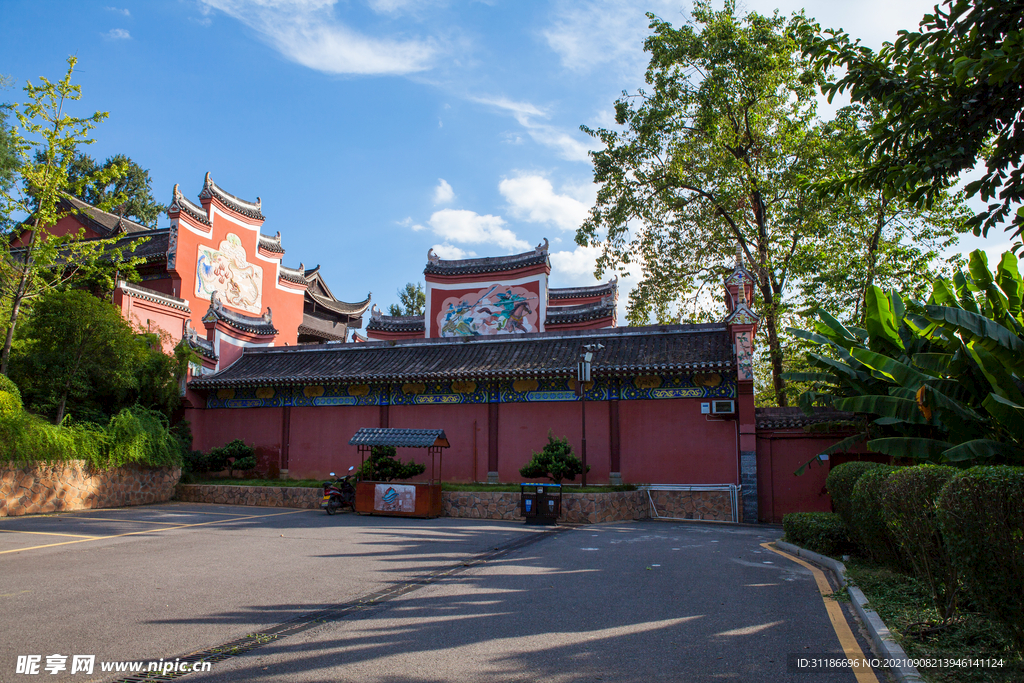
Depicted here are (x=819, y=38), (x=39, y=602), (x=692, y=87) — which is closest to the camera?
(x=39, y=602)

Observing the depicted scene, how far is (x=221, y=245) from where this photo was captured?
86.9ft

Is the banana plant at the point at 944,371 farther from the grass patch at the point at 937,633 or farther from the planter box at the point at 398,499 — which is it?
the planter box at the point at 398,499

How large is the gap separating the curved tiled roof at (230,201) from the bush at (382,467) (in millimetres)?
14625

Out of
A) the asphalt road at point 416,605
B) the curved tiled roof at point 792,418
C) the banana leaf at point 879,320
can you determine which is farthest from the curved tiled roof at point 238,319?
the banana leaf at point 879,320

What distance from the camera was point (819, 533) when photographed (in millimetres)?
10344

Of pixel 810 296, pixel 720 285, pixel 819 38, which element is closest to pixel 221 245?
pixel 720 285

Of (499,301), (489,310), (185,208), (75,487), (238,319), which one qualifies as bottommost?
(75,487)

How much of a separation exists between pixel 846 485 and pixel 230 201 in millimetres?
24862

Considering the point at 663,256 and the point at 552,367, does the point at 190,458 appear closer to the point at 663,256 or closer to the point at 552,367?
Result: the point at 552,367

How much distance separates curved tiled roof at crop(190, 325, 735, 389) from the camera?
18.3 metres

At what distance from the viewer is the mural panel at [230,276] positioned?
83.5 ft

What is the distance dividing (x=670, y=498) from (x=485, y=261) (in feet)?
45.0

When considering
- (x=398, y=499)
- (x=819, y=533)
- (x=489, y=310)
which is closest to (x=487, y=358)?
(x=398, y=499)

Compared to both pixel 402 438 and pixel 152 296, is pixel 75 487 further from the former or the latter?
pixel 152 296
